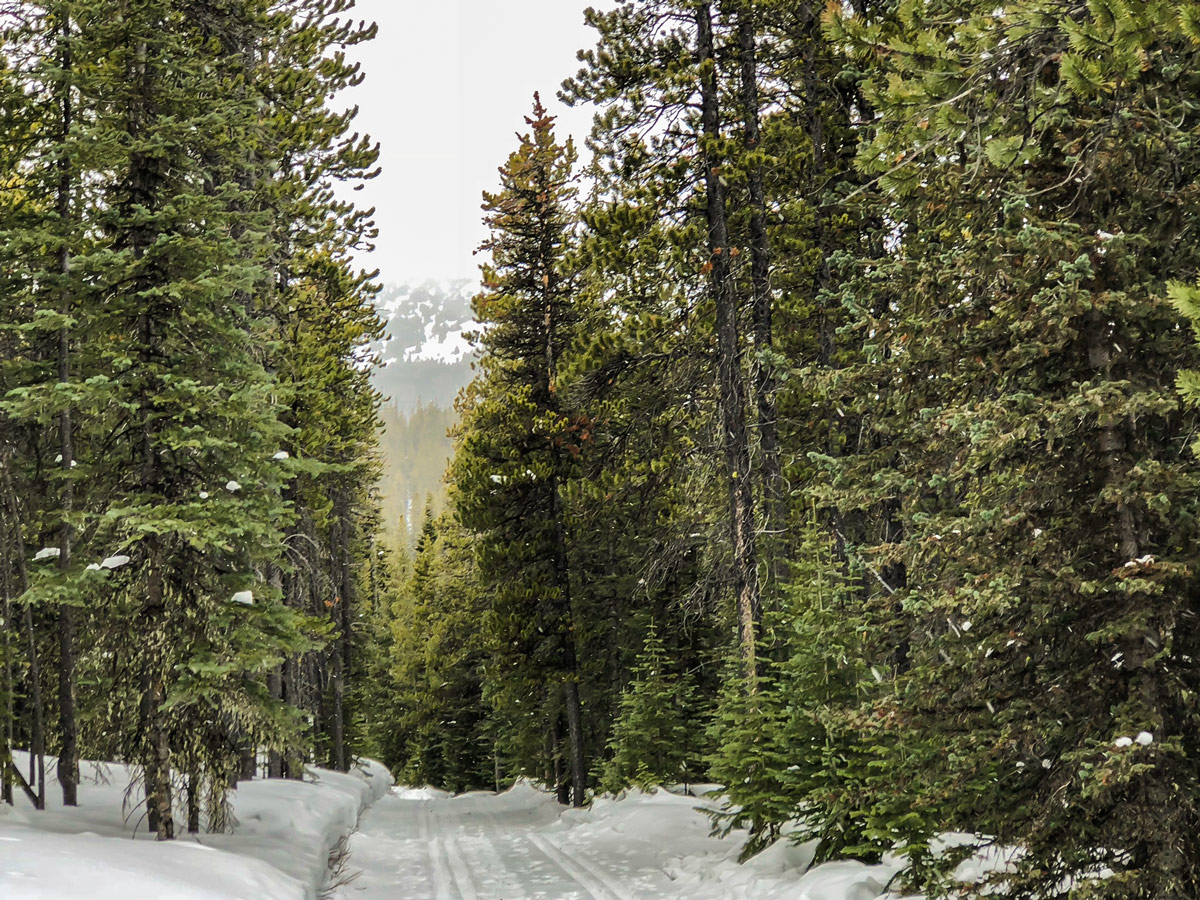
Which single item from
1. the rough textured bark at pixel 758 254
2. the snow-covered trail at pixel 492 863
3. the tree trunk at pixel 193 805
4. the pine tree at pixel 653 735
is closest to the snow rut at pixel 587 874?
the snow-covered trail at pixel 492 863

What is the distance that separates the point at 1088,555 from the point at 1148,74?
352 cm

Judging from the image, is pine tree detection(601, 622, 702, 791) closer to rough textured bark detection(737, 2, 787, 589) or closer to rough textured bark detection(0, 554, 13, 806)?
rough textured bark detection(737, 2, 787, 589)

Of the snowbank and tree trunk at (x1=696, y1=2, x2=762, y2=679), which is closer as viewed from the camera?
the snowbank

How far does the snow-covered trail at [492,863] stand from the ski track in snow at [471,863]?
0.5 inches

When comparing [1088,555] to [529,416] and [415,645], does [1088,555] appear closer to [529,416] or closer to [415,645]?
[529,416]

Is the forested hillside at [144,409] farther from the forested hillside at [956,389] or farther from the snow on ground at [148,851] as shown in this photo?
the forested hillside at [956,389]

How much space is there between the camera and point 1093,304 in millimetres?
6266

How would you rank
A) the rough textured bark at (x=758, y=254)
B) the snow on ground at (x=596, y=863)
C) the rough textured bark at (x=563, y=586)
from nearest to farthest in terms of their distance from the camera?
1. the snow on ground at (x=596, y=863)
2. the rough textured bark at (x=758, y=254)
3. the rough textured bark at (x=563, y=586)

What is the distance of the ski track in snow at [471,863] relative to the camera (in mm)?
11961

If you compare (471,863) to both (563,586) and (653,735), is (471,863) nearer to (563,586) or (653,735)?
(653,735)

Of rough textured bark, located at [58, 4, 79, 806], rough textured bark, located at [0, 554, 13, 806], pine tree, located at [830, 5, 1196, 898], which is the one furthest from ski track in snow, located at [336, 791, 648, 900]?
pine tree, located at [830, 5, 1196, 898]

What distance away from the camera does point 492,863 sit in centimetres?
1456

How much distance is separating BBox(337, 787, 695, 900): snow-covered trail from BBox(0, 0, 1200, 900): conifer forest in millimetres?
1718

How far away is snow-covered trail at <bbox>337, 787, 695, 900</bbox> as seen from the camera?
11.9m
